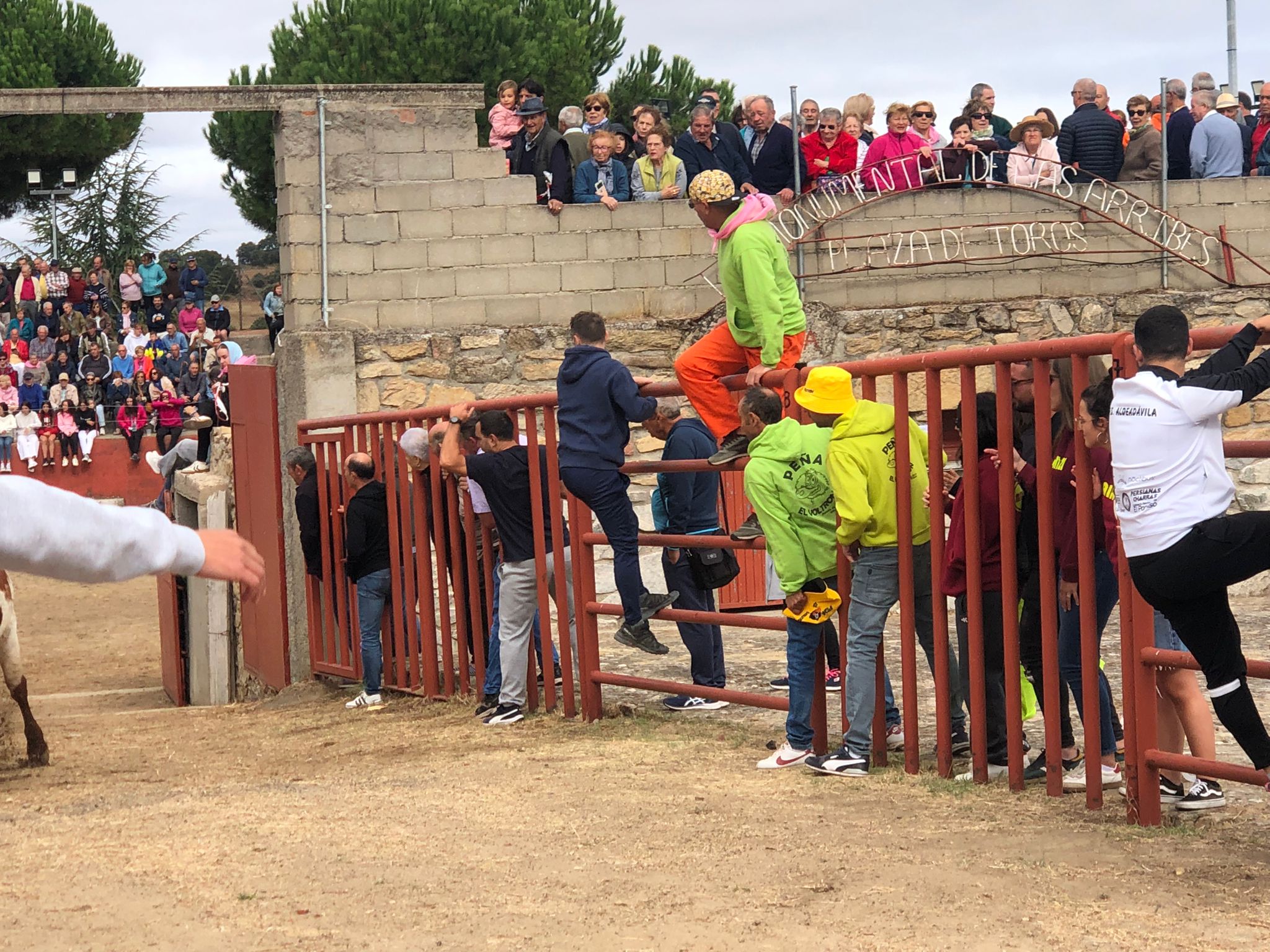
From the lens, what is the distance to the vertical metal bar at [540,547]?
7758 mm

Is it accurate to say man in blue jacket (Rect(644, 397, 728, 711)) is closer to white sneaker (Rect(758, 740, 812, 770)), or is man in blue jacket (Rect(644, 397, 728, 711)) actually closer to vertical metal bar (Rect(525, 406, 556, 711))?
vertical metal bar (Rect(525, 406, 556, 711))

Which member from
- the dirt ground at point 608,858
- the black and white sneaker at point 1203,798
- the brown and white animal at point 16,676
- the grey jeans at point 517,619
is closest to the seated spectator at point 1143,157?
the grey jeans at point 517,619

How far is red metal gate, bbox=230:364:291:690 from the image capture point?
36.8ft

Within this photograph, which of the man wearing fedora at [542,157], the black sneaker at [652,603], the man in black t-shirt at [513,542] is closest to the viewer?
the black sneaker at [652,603]

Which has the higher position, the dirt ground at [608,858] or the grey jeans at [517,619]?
the grey jeans at [517,619]

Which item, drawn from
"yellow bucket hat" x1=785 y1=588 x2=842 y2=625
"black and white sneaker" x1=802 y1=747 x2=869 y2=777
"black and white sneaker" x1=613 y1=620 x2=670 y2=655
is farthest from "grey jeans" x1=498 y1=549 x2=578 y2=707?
"black and white sneaker" x1=802 y1=747 x2=869 y2=777

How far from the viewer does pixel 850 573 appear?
6.20 metres

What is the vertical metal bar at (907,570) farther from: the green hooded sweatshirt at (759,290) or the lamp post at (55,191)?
the lamp post at (55,191)

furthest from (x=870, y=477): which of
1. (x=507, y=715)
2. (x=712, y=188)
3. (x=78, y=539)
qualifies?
(x=78, y=539)

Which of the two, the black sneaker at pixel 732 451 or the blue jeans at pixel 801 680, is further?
the black sneaker at pixel 732 451

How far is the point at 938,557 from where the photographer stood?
19.1ft

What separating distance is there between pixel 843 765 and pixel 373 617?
4256 mm

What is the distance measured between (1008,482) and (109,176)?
117 ft

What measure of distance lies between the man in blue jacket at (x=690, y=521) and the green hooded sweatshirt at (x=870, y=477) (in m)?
1.52
